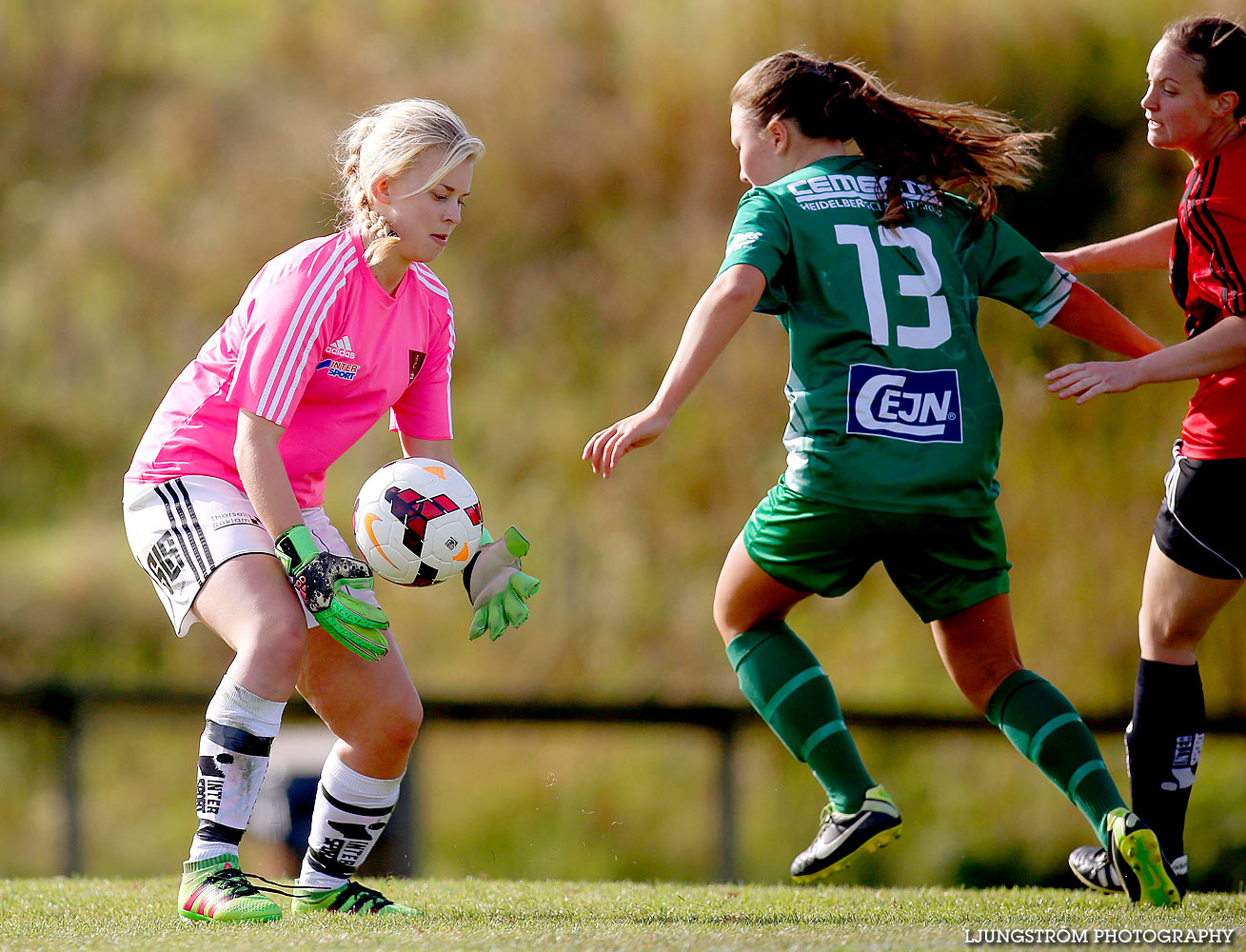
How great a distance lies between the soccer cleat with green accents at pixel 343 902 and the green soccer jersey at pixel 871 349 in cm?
139

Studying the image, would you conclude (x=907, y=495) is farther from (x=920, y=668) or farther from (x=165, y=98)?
(x=165, y=98)

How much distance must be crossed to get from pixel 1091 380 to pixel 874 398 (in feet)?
Answer: 1.50

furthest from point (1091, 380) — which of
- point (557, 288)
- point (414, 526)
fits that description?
point (557, 288)

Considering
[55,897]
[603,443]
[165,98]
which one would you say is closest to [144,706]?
[55,897]

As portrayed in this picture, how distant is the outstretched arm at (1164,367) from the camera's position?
2734 millimetres

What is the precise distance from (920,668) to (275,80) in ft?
21.8

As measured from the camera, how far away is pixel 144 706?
6.80 m

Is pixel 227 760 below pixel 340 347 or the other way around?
below

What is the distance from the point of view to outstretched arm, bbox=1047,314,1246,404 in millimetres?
2734

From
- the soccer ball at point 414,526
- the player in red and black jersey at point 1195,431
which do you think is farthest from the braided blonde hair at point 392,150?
the player in red and black jersey at point 1195,431

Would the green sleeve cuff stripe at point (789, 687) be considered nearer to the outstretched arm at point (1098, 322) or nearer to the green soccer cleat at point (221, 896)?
the outstretched arm at point (1098, 322)

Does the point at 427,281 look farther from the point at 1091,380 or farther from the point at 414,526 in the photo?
the point at 1091,380

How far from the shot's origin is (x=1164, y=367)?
9.23ft

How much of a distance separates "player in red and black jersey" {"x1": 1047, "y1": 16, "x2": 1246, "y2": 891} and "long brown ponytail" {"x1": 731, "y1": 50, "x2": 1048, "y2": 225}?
0.38m
